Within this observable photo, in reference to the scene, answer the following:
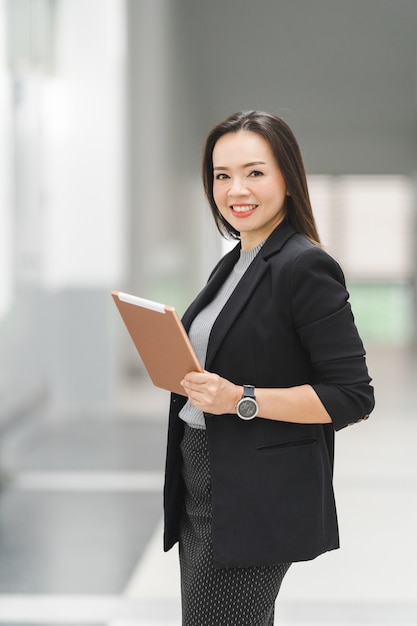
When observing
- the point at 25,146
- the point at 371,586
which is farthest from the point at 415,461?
the point at 25,146

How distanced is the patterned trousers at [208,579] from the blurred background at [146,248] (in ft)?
5.09

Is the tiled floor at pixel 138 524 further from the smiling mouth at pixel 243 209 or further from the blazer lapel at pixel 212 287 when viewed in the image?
the smiling mouth at pixel 243 209

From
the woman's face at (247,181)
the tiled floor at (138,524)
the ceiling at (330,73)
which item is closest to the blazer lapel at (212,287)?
the woman's face at (247,181)

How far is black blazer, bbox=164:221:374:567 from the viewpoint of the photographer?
1696mm

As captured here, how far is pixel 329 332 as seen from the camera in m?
1.67

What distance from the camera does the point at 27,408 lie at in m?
6.01

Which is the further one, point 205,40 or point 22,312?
point 22,312

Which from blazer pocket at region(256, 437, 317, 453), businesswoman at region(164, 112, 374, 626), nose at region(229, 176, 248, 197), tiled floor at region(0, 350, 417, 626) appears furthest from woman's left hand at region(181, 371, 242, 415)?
tiled floor at region(0, 350, 417, 626)

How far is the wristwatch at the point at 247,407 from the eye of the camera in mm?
1684

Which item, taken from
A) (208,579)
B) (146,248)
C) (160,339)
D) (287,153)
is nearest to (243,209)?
(287,153)

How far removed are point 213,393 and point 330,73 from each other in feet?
12.1

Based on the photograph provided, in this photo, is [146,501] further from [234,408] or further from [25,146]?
[234,408]

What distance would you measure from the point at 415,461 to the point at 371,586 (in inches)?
50.8

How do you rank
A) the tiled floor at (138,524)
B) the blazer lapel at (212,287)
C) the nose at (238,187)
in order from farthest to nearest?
the tiled floor at (138,524) → the blazer lapel at (212,287) → the nose at (238,187)
